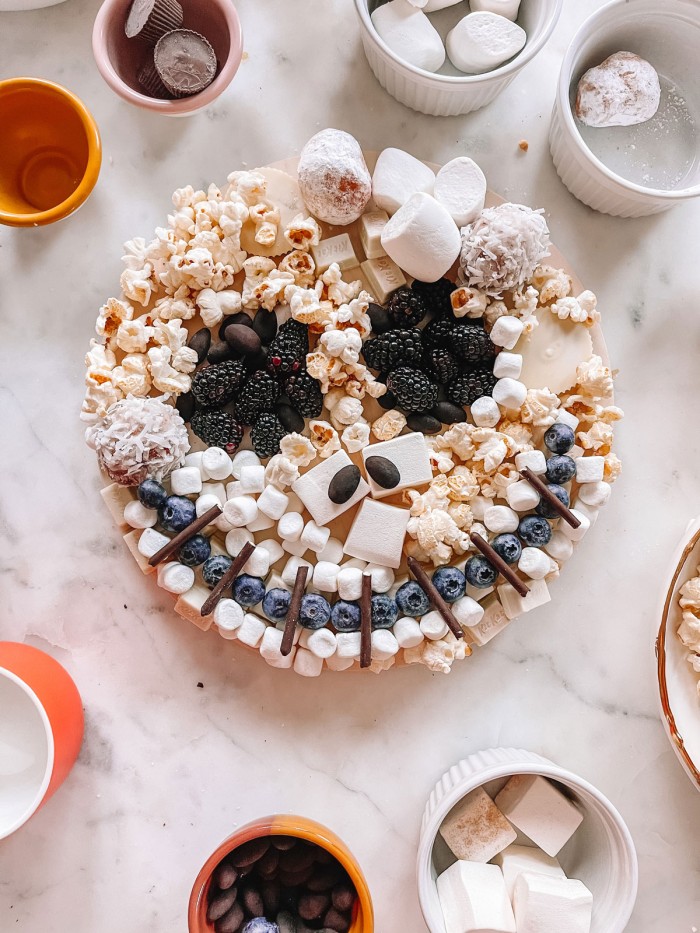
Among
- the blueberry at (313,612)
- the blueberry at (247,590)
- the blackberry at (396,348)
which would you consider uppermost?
the blackberry at (396,348)

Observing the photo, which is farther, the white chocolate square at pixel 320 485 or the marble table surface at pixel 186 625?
the marble table surface at pixel 186 625

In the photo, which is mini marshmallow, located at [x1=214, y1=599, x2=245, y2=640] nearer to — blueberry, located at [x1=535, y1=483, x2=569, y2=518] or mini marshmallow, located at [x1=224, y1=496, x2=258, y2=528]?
mini marshmallow, located at [x1=224, y1=496, x2=258, y2=528]

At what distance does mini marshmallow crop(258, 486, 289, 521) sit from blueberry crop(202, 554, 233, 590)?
0.08m

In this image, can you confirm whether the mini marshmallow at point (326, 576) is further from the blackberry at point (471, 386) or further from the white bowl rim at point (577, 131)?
the white bowl rim at point (577, 131)

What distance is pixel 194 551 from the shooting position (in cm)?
92

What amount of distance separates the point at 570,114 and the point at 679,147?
7.3 inches

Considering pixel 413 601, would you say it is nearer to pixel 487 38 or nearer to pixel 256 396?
pixel 256 396

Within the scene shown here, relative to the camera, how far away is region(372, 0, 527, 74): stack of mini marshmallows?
91 centimetres

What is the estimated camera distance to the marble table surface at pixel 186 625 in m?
1.03

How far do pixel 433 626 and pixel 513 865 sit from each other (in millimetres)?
350

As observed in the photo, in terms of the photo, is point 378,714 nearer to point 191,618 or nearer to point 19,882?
point 191,618

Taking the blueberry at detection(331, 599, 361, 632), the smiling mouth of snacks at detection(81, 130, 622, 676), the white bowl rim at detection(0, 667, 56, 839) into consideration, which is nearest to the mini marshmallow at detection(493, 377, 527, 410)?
the smiling mouth of snacks at detection(81, 130, 622, 676)

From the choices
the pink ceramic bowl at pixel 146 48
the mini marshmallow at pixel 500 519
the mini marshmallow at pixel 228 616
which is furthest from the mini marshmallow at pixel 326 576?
the pink ceramic bowl at pixel 146 48

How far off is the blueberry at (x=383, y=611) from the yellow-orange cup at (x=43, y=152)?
0.63m
